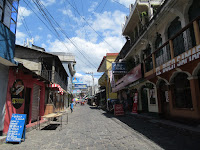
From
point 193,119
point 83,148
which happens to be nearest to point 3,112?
point 83,148

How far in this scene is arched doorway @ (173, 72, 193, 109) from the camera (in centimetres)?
906

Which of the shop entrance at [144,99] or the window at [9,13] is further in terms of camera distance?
the shop entrance at [144,99]

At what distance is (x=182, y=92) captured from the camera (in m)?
9.61

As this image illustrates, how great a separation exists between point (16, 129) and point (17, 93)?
2404mm

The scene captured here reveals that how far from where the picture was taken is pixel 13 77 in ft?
23.8

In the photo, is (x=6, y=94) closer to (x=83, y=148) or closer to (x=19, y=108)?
(x=19, y=108)

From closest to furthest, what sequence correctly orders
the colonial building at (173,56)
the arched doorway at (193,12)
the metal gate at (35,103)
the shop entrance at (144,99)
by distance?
the colonial building at (173,56) < the arched doorway at (193,12) < the metal gate at (35,103) < the shop entrance at (144,99)

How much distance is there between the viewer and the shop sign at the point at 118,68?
18680 millimetres

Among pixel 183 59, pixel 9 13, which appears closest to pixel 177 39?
pixel 183 59

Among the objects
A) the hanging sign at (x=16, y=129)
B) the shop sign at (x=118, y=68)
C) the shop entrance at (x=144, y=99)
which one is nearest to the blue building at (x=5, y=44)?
the hanging sign at (x=16, y=129)

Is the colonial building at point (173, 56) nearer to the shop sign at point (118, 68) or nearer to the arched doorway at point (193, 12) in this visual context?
the arched doorway at point (193, 12)

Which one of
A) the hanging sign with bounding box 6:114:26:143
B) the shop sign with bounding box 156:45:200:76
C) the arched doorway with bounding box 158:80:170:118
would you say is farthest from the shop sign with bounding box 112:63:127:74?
the hanging sign with bounding box 6:114:26:143

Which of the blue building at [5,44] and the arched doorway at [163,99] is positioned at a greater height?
the blue building at [5,44]

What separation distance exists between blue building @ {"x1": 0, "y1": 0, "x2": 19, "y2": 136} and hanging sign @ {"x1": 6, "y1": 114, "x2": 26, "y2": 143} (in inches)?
36.7
